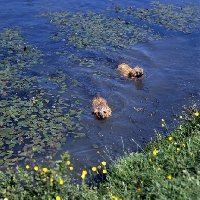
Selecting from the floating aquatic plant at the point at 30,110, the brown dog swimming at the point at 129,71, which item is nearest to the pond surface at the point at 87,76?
the floating aquatic plant at the point at 30,110

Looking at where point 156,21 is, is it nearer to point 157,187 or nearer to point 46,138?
point 46,138

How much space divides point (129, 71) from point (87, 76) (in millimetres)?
1304

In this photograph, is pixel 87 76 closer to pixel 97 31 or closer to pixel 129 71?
pixel 129 71

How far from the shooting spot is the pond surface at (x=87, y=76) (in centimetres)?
855

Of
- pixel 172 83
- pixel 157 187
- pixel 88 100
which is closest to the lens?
pixel 157 187

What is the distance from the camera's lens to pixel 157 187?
4957mm

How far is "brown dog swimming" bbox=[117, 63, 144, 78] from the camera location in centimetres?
1125

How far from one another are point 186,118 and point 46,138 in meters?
3.13

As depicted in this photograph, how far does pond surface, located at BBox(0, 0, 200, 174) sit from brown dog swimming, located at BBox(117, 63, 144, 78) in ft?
0.61

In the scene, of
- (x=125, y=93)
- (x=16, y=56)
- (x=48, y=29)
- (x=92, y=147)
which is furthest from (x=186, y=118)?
(x=48, y=29)

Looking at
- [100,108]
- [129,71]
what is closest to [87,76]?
[129,71]

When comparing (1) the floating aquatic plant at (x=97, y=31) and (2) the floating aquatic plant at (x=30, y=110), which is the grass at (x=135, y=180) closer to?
(2) the floating aquatic plant at (x=30, y=110)

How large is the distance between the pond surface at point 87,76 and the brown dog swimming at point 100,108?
0.62ft

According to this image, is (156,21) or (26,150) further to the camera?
(156,21)
